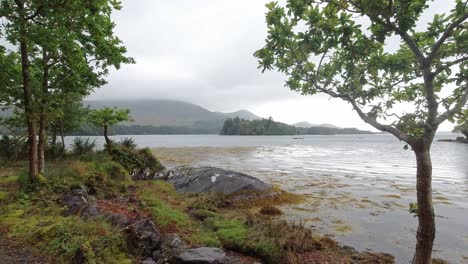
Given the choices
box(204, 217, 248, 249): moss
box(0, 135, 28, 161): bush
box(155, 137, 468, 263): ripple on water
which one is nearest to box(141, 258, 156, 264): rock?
box(204, 217, 248, 249): moss

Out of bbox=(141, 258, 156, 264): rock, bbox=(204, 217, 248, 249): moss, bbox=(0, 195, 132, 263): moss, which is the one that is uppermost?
bbox=(0, 195, 132, 263): moss

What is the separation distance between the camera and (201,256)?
25.2ft

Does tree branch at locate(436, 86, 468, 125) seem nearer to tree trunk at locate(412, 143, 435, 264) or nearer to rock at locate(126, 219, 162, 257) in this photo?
tree trunk at locate(412, 143, 435, 264)

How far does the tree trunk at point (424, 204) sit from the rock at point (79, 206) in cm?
798

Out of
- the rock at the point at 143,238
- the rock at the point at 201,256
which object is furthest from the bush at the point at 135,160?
the rock at the point at 201,256

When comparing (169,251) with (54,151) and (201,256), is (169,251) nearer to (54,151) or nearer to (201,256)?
(201,256)

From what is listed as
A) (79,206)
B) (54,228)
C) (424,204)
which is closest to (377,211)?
(424,204)

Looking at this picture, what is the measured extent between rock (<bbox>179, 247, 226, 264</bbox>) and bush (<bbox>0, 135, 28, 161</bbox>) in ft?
55.0

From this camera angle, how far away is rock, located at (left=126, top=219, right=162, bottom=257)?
7551mm

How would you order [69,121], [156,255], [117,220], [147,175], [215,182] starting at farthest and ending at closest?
[69,121] < [147,175] < [215,182] < [117,220] < [156,255]

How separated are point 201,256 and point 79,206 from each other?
417 centimetres

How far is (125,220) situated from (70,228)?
5.72 feet

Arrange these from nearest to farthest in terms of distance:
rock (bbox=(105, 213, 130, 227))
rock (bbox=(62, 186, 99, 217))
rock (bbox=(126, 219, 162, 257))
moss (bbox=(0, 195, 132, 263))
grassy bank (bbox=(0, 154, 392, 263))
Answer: moss (bbox=(0, 195, 132, 263))
grassy bank (bbox=(0, 154, 392, 263))
rock (bbox=(126, 219, 162, 257))
rock (bbox=(105, 213, 130, 227))
rock (bbox=(62, 186, 99, 217))

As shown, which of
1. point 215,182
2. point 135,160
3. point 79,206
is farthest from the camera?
point 135,160
